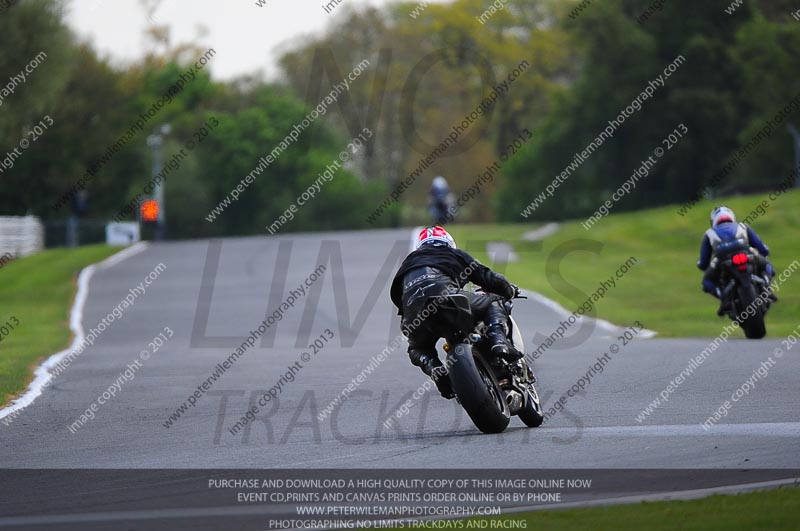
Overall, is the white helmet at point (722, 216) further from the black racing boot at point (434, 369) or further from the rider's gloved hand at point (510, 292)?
the black racing boot at point (434, 369)

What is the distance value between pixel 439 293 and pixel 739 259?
8.32 meters

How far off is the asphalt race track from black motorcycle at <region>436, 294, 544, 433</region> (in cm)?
16

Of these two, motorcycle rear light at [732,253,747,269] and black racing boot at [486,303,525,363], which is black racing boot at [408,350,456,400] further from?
motorcycle rear light at [732,253,747,269]

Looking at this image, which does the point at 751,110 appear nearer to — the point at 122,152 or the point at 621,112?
the point at 621,112

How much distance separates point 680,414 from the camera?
11.1 m

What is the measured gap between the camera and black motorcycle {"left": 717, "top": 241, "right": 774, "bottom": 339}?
57.9 feet

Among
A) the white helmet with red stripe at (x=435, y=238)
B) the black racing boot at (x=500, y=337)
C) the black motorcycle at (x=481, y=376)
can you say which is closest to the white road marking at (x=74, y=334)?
the white helmet with red stripe at (x=435, y=238)

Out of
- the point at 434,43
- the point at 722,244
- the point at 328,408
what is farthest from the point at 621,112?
the point at 328,408

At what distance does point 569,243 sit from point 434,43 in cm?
4480

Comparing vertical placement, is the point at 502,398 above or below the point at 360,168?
above

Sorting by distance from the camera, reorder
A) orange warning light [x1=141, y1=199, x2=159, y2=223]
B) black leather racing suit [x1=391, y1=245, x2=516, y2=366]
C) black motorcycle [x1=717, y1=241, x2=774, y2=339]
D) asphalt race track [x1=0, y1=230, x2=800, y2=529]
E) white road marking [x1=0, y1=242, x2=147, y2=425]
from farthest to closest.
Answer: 1. orange warning light [x1=141, y1=199, x2=159, y2=223]
2. black motorcycle [x1=717, y1=241, x2=774, y2=339]
3. white road marking [x1=0, y1=242, x2=147, y2=425]
4. black leather racing suit [x1=391, y1=245, x2=516, y2=366]
5. asphalt race track [x1=0, y1=230, x2=800, y2=529]

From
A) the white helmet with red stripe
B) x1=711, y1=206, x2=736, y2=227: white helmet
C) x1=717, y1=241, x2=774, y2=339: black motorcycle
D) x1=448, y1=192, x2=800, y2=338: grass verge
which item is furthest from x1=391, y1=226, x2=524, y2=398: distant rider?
x1=448, y1=192, x2=800, y2=338: grass verge

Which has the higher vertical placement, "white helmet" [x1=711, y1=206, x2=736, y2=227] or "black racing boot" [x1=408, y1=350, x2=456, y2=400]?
"black racing boot" [x1=408, y1=350, x2=456, y2=400]

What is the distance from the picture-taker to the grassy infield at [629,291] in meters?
7.05
